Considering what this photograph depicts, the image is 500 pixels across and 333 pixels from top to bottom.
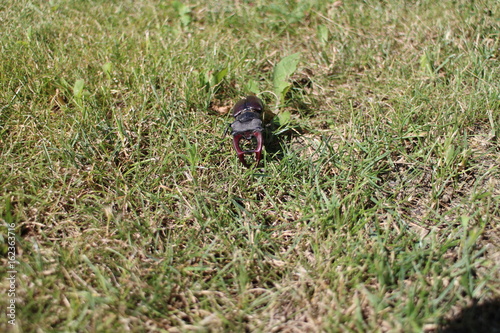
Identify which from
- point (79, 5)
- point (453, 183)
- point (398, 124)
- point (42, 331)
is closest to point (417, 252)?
point (453, 183)

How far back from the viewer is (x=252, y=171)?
2502 millimetres

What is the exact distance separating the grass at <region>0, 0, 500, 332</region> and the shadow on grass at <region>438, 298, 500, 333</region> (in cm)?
2

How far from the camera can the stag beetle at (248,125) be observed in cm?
242

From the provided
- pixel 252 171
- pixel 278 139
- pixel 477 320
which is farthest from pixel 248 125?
pixel 477 320

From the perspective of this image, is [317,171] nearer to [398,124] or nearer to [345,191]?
[345,191]

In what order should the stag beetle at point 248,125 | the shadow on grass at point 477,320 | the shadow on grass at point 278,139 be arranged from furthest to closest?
the shadow on grass at point 278,139
the stag beetle at point 248,125
the shadow on grass at point 477,320

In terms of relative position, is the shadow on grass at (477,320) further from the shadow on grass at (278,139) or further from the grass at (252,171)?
the shadow on grass at (278,139)

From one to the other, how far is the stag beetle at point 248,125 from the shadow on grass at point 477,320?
121 cm

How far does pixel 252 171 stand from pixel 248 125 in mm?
259

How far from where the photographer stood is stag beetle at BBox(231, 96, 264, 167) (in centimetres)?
242

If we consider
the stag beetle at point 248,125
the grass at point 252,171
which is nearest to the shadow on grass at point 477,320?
the grass at point 252,171

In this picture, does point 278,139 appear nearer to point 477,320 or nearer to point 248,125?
point 248,125

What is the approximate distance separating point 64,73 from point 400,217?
236 centimetres

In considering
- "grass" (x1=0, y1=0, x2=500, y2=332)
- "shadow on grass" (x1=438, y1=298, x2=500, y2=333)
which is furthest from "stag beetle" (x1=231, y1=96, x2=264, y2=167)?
"shadow on grass" (x1=438, y1=298, x2=500, y2=333)
